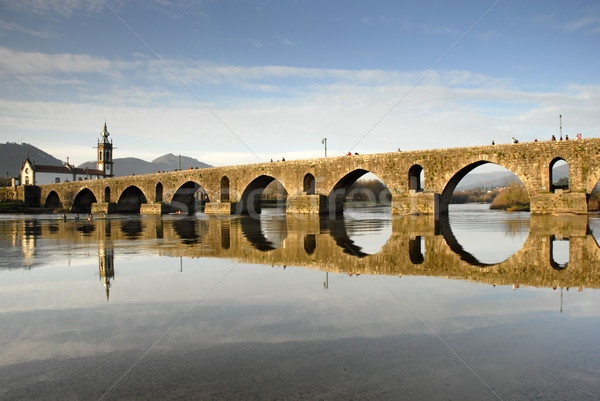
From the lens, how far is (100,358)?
4344 mm

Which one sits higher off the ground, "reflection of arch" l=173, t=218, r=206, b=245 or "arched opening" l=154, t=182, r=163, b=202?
"arched opening" l=154, t=182, r=163, b=202

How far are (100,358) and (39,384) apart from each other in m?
0.62

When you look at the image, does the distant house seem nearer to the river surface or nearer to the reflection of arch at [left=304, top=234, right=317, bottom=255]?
the reflection of arch at [left=304, top=234, right=317, bottom=255]

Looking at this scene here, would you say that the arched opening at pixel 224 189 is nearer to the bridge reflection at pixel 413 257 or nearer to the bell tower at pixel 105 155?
the bridge reflection at pixel 413 257

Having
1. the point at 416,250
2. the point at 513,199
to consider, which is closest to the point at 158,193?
the point at 513,199

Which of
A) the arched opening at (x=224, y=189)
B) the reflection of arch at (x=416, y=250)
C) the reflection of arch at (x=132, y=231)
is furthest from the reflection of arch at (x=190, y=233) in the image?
the arched opening at (x=224, y=189)

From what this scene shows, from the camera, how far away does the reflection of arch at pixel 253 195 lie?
5134 cm

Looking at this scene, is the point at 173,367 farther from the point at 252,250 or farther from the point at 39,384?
the point at 252,250

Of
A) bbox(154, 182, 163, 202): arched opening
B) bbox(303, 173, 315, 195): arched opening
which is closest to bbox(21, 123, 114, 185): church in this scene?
bbox(154, 182, 163, 202): arched opening

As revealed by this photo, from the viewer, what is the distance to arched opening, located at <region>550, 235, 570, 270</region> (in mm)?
9438

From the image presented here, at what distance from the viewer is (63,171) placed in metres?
128

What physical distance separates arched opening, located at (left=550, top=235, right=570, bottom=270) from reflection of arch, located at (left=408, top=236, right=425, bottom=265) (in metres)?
2.84

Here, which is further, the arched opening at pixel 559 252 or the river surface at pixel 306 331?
the arched opening at pixel 559 252

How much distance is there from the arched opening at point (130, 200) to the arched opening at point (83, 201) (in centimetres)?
1098
